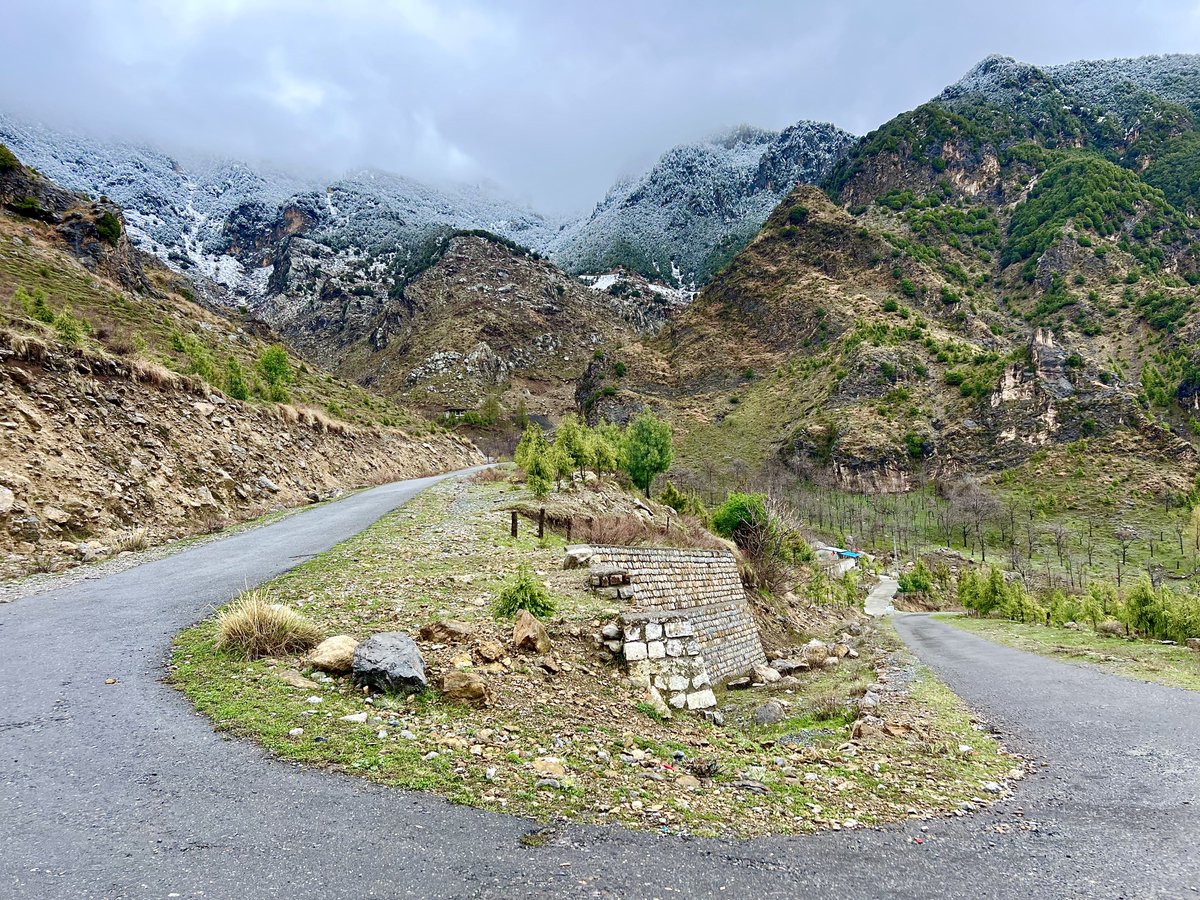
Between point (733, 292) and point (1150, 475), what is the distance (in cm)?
9351

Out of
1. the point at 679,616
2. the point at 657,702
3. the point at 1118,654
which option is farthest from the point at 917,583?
the point at 657,702

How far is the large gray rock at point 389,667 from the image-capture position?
230 inches

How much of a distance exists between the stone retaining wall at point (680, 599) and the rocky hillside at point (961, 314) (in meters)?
90.9

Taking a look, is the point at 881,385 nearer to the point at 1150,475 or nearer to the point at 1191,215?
the point at 1150,475

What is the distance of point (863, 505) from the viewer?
102312 mm

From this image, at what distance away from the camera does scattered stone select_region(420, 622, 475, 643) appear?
7.26 meters

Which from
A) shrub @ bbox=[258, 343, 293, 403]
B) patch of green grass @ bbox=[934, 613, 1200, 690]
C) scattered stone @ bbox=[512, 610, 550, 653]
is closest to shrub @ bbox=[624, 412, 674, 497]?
patch of green grass @ bbox=[934, 613, 1200, 690]

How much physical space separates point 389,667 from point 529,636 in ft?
7.38

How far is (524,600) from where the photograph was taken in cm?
891

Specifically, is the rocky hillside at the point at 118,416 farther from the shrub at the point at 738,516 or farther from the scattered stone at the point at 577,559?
the shrub at the point at 738,516

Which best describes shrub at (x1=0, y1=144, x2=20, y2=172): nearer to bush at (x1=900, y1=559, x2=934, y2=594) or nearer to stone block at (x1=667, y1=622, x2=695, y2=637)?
stone block at (x1=667, y1=622, x2=695, y2=637)

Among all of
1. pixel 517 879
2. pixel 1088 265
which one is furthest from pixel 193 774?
pixel 1088 265

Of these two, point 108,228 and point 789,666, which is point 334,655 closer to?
point 789,666

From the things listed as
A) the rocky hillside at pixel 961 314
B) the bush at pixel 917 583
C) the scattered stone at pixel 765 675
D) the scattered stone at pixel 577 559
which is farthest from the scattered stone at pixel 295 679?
the rocky hillside at pixel 961 314
